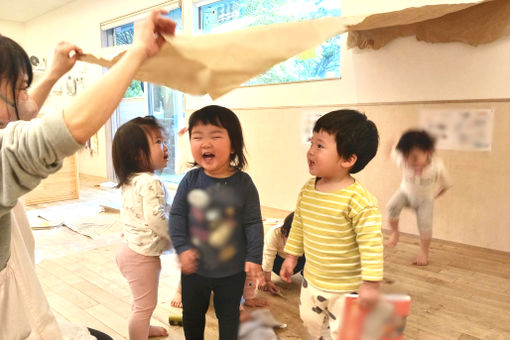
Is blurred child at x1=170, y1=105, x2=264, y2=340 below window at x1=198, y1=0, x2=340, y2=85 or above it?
below

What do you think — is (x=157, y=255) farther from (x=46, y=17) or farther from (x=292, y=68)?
(x=46, y=17)

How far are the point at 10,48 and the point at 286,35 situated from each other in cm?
58

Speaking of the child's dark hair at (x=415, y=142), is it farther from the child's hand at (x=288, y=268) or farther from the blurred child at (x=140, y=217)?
the blurred child at (x=140, y=217)

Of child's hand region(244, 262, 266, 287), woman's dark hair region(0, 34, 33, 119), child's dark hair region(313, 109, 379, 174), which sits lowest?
child's hand region(244, 262, 266, 287)

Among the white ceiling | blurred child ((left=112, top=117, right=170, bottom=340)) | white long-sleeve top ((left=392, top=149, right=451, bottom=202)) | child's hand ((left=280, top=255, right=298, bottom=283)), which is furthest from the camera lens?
the white ceiling

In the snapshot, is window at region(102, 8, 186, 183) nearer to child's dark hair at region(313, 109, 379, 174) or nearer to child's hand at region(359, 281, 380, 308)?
child's dark hair at region(313, 109, 379, 174)

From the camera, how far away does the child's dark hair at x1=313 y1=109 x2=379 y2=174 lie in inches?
43.0

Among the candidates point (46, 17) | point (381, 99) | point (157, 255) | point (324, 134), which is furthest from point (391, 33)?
point (46, 17)

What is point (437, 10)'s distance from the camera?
201cm

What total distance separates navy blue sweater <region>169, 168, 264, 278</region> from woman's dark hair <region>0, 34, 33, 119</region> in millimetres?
546

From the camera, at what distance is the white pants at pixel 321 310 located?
1094 millimetres

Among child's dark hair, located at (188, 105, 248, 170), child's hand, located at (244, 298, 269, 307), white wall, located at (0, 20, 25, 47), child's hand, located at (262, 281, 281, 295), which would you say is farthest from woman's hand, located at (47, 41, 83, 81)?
white wall, located at (0, 20, 25, 47)

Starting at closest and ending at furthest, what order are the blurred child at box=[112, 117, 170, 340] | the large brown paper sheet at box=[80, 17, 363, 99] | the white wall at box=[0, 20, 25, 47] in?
1. the large brown paper sheet at box=[80, 17, 363, 99]
2. the blurred child at box=[112, 117, 170, 340]
3. the white wall at box=[0, 20, 25, 47]

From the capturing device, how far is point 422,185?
2330 millimetres
